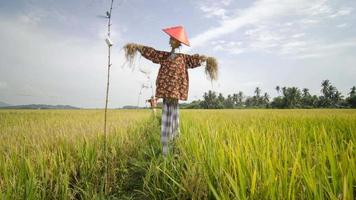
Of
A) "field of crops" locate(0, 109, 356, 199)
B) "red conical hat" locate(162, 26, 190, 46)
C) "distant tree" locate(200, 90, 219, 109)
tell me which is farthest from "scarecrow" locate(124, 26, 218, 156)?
"distant tree" locate(200, 90, 219, 109)

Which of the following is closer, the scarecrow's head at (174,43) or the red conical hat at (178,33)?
the red conical hat at (178,33)

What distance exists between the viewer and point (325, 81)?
8000 centimetres

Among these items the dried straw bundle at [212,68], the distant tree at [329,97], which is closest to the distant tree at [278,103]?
the distant tree at [329,97]

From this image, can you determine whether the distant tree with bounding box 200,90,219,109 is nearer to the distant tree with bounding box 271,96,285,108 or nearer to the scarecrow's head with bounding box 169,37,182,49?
the distant tree with bounding box 271,96,285,108

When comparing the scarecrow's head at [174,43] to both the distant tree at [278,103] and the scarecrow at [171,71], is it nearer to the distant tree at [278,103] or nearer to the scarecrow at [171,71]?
the scarecrow at [171,71]

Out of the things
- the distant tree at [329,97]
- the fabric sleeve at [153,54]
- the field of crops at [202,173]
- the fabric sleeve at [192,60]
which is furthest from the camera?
the distant tree at [329,97]

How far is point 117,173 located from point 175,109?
3.91ft

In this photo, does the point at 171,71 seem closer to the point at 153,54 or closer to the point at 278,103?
the point at 153,54

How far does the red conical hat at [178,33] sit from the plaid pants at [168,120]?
80 cm

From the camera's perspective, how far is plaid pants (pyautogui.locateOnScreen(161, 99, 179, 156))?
3627 millimetres

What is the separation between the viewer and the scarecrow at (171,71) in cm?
365

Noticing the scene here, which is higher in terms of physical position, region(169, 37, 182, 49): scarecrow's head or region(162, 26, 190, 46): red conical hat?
region(162, 26, 190, 46): red conical hat

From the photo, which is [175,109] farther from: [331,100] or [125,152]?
[331,100]

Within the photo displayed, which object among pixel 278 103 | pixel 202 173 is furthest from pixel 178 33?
pixel 278 103
